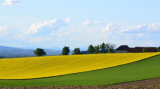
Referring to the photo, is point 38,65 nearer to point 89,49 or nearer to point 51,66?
point 51,66

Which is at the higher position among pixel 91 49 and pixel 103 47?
pixel 103 47

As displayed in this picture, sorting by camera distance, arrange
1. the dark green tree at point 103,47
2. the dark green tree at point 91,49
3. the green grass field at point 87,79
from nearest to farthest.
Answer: the green grass field at point 87,79
the dark green tree at point 91,49
the dark green tree at point 103,47

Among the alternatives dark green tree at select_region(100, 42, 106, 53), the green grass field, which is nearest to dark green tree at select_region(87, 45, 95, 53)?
dark green tree at select_region(100, 42, 106, 53)

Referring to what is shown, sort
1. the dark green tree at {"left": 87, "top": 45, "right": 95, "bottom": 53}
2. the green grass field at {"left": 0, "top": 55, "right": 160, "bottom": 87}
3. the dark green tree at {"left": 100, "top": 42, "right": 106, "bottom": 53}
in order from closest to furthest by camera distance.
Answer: the green grass field at {"left": 0, "top": 55, "right": 160, "bottom": 87}, the dark green tree at {"left": 87, "top": 45, "right": 95, "bottom": 53}, the dark green tree at {"left": 100, "top": 42, "right": 106, "bottom": 53}

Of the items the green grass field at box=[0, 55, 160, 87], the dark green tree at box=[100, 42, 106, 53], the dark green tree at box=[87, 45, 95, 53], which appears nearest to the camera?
the green grass field at box=[0, 55, 160, 87]

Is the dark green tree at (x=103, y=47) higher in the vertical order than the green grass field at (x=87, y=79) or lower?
higher

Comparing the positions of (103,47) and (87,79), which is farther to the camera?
(103,47)

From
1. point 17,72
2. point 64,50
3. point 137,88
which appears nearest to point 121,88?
point 137,88

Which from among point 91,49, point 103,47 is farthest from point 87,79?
point 103,47

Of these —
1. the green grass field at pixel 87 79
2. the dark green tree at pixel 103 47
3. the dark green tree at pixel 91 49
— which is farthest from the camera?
the dark green tree at pixel 103 47

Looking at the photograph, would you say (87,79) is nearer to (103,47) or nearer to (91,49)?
(91,49)

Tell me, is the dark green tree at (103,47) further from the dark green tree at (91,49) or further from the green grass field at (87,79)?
the green grass field at (87,79)

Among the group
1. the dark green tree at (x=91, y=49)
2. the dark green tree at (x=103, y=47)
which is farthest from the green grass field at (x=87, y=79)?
the dark green tree at (x=103, y=47)

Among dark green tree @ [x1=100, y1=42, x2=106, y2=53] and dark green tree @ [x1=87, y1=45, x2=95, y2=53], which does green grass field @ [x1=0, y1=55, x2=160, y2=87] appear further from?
dark green tree @ [x1=100, y1=42, x2=106, y2=53]
